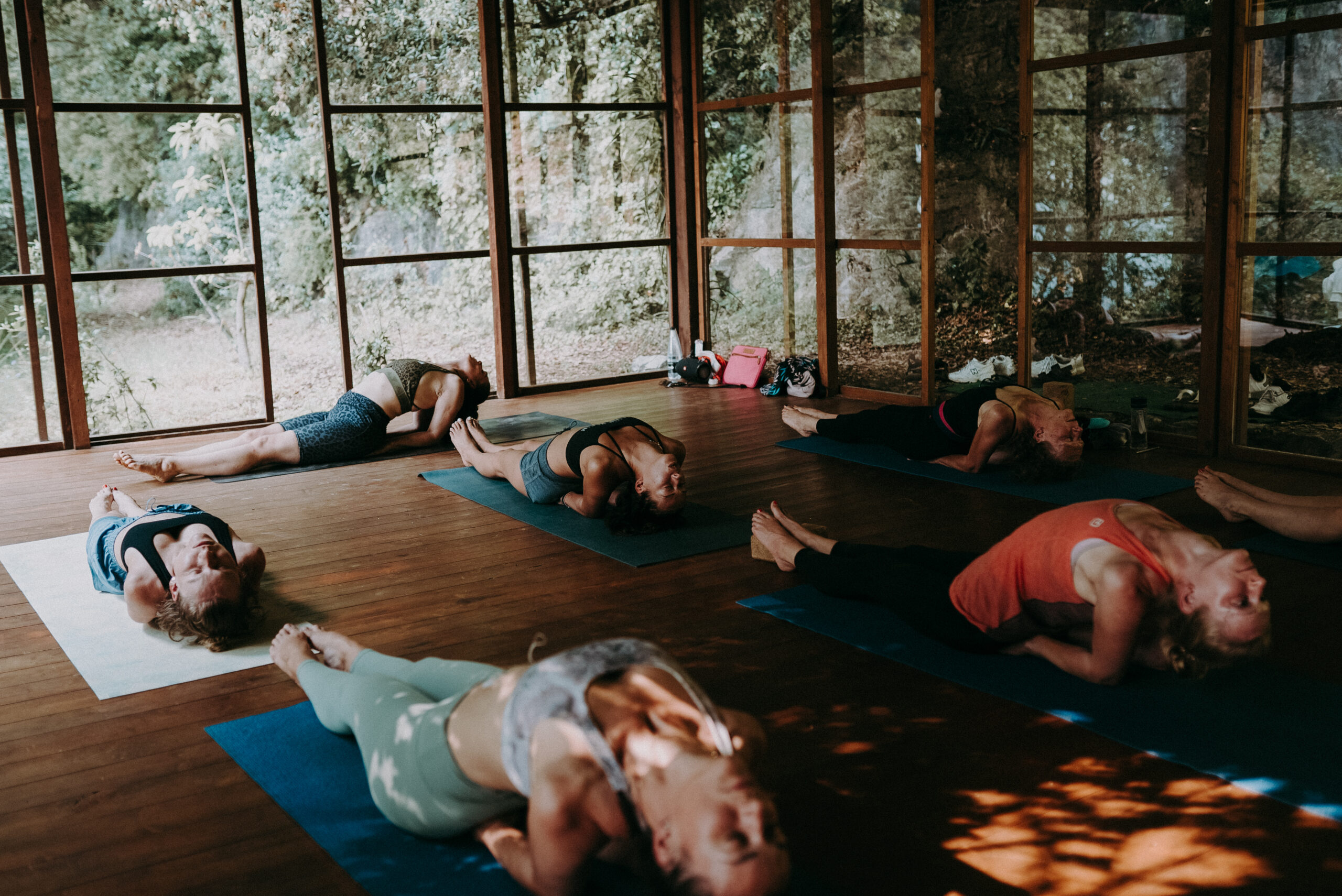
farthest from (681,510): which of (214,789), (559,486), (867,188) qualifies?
(867,188)

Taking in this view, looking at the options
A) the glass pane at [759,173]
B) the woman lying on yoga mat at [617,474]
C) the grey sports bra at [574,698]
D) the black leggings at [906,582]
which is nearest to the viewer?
the grey sports bra at [574,698]

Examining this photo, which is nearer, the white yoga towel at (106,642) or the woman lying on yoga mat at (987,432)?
the white yoga towel at (106,642)

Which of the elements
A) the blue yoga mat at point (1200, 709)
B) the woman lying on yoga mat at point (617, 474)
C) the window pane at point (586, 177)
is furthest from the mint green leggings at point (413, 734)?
the window pane at point (586, 177)

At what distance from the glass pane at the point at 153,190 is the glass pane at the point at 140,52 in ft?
0.46

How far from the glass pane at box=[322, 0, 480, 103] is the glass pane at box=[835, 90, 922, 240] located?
8.24ft

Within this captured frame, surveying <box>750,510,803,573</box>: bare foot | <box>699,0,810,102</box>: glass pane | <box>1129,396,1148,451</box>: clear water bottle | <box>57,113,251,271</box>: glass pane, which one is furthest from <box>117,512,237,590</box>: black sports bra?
<box>699,0,810,102</box>: glass pane

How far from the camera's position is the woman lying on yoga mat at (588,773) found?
149 centimetres

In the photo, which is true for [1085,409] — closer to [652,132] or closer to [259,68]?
[652,132]

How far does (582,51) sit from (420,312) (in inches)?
85.6

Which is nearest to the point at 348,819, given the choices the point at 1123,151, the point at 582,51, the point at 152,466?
the point at 152,466

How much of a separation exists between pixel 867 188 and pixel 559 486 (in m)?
3.34

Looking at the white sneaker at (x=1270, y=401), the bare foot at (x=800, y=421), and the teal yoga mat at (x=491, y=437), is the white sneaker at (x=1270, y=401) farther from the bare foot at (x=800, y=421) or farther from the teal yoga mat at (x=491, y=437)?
the teal yoga mat at (x=491, y=437)

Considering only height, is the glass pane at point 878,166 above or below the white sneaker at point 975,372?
above

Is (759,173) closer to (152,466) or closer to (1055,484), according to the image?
(1055,484)
